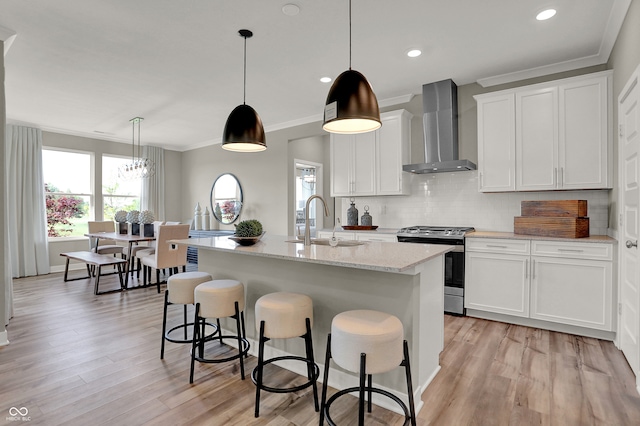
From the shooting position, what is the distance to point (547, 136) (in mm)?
3428

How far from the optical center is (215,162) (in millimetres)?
7324

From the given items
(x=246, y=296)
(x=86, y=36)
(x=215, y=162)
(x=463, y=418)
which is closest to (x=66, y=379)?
(x=246, y=296)

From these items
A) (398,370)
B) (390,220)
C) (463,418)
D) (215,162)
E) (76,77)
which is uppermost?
(76,77)

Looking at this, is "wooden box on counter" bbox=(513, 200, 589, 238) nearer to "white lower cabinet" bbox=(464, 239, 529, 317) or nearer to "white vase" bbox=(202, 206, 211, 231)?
"white lower cabinet" bbox=(464, 239, 529, 317)

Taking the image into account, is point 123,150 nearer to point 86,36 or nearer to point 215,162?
point 215,162

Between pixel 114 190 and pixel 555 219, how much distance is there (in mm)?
7495

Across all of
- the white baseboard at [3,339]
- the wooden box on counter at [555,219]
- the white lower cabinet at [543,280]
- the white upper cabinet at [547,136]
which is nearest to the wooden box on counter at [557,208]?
the wooden box on counter at [555,219]

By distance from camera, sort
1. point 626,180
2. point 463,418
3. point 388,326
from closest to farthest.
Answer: point 388,326
point 463,418
point 626,180

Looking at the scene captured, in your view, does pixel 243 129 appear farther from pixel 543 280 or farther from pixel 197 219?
pixel 197 219

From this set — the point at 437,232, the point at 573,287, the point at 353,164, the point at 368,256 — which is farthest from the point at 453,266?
the point at 368,256

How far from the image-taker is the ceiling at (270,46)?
2590mm

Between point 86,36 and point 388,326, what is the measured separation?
11.1 feet

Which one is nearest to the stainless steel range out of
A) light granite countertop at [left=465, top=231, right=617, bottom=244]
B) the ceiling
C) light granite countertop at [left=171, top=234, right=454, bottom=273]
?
light granite countertop at [left=465, top=231, right=617, bottom=244]

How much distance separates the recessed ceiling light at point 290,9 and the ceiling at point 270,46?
0.05 metres
